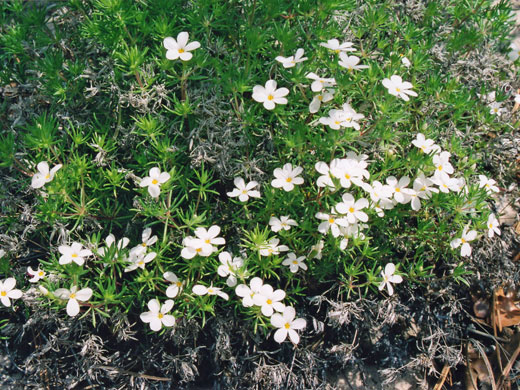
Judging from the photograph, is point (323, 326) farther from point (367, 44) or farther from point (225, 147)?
point (367, 44)

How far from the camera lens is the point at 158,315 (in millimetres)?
2797

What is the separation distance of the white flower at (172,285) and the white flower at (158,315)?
0.04m

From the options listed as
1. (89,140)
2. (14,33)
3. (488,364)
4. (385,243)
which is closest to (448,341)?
(488,364)

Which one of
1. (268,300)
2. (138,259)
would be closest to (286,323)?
(268,300)

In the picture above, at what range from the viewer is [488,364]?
10.4ft

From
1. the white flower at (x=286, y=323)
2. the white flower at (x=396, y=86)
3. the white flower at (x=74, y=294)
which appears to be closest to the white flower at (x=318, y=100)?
the white flower at (x=396, y=86)

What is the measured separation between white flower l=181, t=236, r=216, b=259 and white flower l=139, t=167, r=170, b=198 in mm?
297

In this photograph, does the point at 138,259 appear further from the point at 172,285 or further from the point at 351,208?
the point at 351,208

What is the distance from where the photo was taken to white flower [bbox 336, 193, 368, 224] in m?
2.80

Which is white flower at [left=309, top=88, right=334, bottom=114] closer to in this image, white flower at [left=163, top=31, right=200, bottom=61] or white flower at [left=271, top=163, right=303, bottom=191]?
white flower at [left=271, top=163, right=303, bottom=191]

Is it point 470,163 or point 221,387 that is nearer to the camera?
point 221,387

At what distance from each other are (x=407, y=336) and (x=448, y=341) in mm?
261

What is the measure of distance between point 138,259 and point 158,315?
12.8 inches

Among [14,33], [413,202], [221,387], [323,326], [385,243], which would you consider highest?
[14,33]
